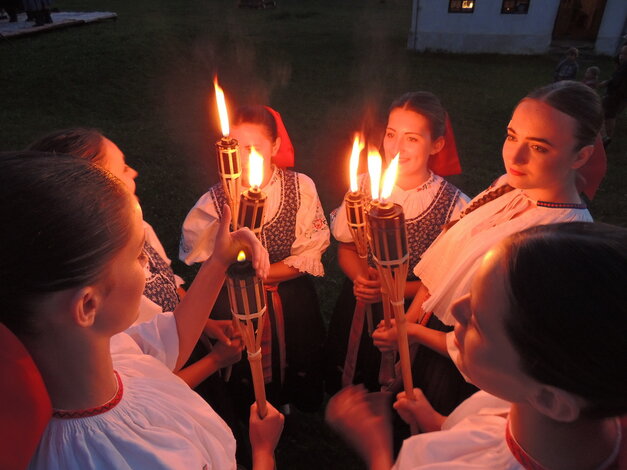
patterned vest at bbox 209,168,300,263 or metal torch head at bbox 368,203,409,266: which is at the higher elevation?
metal torch head at bbox 368,203,409,266

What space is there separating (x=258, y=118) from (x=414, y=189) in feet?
4.11

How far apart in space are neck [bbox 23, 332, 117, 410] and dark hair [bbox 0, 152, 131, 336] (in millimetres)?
80

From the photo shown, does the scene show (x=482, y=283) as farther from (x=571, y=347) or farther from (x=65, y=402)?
(x=65, y=402)

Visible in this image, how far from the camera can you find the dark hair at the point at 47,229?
3.55ft

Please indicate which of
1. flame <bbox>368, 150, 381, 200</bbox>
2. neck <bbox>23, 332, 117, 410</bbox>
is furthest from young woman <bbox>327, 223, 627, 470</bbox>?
neck <bbox>23, 332, 117, 410</bbox>

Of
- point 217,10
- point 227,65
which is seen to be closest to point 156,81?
point 227,65

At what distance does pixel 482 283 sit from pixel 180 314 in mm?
1396

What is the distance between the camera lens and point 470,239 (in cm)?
262

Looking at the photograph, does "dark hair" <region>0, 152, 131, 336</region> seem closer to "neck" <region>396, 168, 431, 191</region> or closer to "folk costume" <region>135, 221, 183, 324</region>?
"folk costume" <region>135, 221, 183, 324</region>

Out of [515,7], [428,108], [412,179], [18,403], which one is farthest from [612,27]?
[18,403]

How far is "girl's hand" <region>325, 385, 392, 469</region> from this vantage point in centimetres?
187

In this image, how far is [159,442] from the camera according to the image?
1398 mm

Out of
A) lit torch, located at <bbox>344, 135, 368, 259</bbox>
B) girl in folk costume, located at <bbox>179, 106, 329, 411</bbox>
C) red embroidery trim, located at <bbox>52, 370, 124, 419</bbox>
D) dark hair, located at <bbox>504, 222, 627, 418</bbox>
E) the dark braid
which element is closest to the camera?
dark hair, located at <bbox>504, 222, 627, 418</bbox>

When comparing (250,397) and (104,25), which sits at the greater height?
(104,25)
